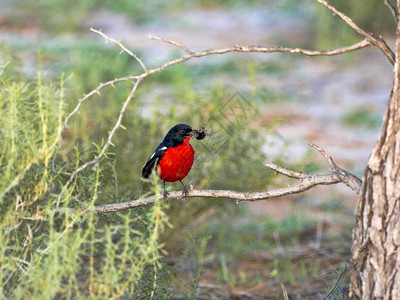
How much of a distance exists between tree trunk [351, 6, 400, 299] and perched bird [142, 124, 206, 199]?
2.48 ft

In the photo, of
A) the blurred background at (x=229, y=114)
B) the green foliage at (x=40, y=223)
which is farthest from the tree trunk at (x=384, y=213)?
the green foliage at (x=40, y=223)

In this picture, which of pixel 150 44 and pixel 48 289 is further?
pixel 150 44

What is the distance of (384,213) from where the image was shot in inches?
90.9

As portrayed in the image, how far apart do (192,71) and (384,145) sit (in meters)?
7.05

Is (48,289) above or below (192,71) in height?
above

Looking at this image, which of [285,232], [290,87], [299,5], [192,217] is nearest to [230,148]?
[192,217]

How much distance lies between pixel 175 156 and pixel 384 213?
879 mm

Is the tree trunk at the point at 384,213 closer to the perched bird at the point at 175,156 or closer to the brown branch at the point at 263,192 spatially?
the brown branch at the point at 263,192

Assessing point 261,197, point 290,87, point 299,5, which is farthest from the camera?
point 299,5

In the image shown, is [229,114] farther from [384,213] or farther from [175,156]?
[384,213]

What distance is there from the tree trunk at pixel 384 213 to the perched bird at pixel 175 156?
0.76 meters

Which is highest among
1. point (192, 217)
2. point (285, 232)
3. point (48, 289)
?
point (48, 289)

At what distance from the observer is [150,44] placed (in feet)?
35.3

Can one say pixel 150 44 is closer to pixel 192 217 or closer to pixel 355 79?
pixel 355 79
